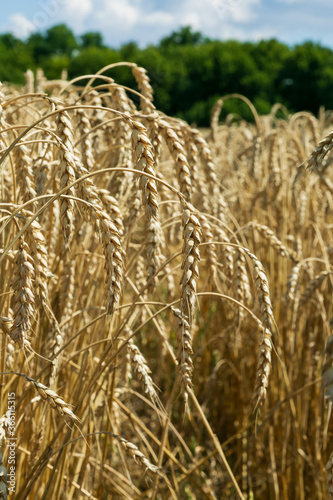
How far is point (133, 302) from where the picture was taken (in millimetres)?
1295

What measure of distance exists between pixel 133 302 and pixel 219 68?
34.5 meters

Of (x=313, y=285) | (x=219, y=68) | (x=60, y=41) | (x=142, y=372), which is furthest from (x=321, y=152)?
(x=60, y=41)

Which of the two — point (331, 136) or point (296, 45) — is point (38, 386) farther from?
point (296, 45)

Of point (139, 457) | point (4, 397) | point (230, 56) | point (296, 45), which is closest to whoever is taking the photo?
point (139, 457)

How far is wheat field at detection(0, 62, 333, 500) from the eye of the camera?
3.46 feet

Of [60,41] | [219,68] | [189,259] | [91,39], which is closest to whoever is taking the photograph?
[189,259]

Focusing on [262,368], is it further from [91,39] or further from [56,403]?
[91,39]

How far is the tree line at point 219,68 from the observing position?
3159cm

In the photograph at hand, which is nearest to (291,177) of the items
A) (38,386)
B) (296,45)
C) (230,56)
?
(38,386)

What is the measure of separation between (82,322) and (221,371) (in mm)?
1376

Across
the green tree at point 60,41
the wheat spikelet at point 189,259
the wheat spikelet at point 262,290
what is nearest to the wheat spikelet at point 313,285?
the wheat spikelet at point 262,290

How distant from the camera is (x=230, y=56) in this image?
3425 cm

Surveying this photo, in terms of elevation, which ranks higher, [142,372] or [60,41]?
[60,41]

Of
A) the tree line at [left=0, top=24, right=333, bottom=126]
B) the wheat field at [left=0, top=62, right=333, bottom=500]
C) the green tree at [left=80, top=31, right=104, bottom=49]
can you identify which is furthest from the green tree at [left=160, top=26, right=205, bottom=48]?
the wheat field at [left=0, top=62, right=333, bottom=500]
